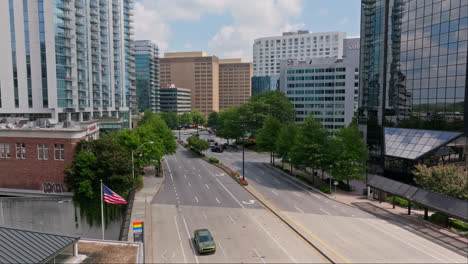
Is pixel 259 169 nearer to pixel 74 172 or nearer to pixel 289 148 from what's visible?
pixel 289 148

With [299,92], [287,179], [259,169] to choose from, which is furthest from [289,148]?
[299,92]

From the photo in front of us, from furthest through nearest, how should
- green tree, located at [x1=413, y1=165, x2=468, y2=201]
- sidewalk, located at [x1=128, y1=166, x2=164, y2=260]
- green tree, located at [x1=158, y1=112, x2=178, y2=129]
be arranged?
green tree, located at [x1=158, y1=112, x2=178, y2=129] → green tree, located at [x1=413, y1=165, x2=468, y2=201] → sidewalk, located at [x1=128, y1=166, x2=164, y2=260]

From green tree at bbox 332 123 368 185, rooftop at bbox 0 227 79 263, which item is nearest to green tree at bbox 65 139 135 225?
rooftop at bbox 0 227 79 263

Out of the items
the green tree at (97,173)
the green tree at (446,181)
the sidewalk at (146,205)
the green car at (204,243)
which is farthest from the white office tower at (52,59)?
the green tree at (446,181)

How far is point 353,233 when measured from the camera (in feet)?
94.7

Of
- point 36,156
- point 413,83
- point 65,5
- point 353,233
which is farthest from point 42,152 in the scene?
point 413,83

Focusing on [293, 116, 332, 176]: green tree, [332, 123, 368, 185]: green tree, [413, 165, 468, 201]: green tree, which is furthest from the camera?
[293, 116, 332, 176]: green tree

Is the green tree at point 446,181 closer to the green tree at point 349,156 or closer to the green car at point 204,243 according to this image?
the green tree at point 349,156

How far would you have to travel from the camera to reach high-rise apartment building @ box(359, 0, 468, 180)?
136 feet

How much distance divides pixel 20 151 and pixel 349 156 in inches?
1840

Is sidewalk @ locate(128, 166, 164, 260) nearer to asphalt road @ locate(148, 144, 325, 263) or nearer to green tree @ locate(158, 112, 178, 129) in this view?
asphalt road @ locate(148, 144, 325, 263)

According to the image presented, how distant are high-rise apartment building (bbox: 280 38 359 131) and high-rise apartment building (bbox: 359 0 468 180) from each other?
63.6 meters

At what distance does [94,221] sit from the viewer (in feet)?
122

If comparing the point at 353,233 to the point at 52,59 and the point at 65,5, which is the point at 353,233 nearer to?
the point at 52,59
